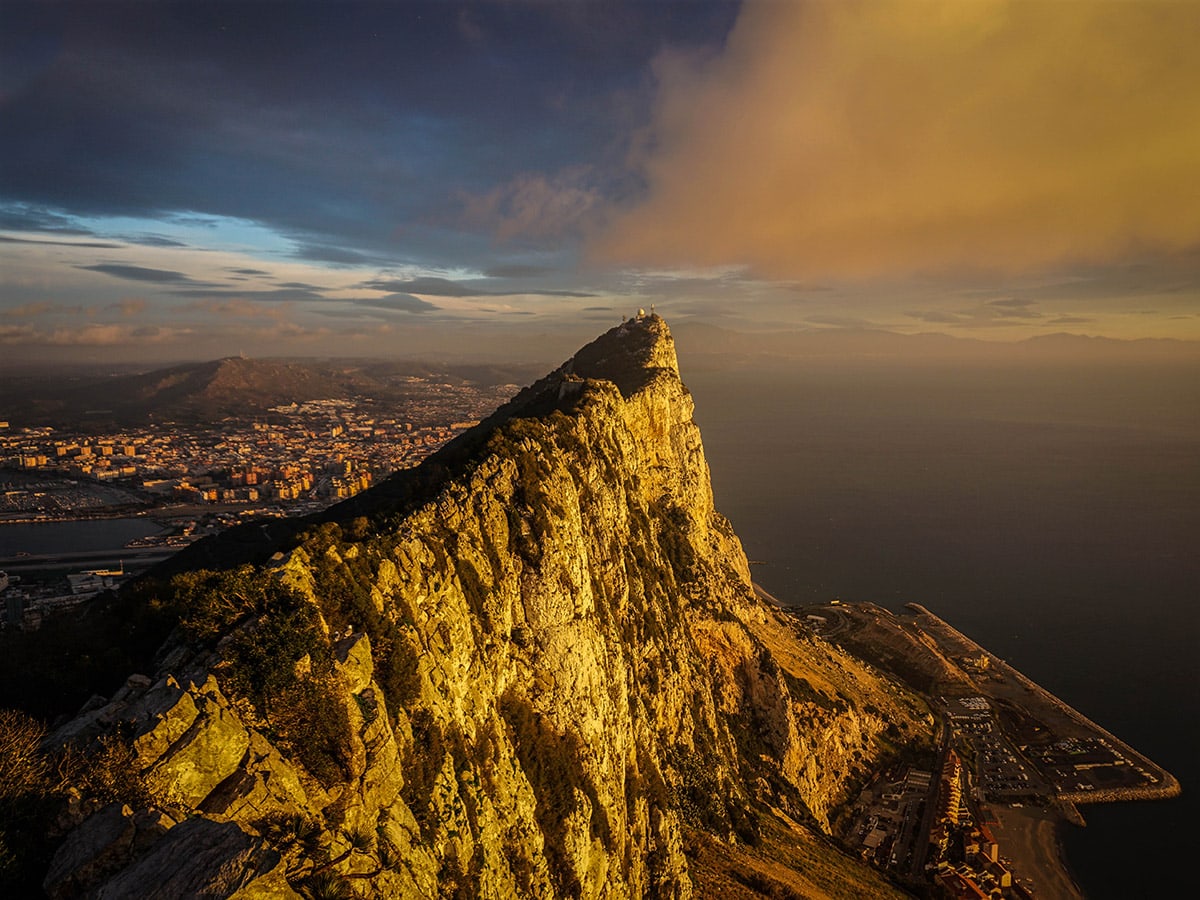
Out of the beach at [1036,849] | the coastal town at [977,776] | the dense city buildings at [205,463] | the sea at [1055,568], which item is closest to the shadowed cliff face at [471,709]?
the coastal town at [977,776]

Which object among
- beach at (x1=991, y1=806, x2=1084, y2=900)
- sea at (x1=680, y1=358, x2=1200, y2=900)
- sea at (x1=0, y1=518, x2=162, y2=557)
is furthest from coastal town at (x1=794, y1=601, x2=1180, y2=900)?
sea at (x1=0, y1=518, x2=162, y2=557)

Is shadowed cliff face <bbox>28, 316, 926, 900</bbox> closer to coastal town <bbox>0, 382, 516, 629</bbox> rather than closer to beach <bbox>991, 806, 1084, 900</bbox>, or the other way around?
beach <bbox>991, 806, 1084, 900</bbox>

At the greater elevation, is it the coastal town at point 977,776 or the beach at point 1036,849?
the coastal town at point 977,776

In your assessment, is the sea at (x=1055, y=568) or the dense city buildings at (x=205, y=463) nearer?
the sea at (x=1055, y=568)

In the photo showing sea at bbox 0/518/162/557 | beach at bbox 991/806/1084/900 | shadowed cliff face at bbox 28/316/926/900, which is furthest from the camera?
sea at bbox 0/518/162/557

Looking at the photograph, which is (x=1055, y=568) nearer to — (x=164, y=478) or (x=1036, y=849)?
(x=1036, y=849)

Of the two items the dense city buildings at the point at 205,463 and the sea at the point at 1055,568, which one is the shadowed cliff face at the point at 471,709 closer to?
the sea at the point at 1055,568

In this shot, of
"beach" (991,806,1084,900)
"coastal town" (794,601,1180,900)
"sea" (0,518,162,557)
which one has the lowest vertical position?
"beach" (991,806,1084,900)

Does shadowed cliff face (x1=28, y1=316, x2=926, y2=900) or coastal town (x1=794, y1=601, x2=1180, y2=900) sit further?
coastal town (x1=794, y1=601, x2=1180, y2=900)
